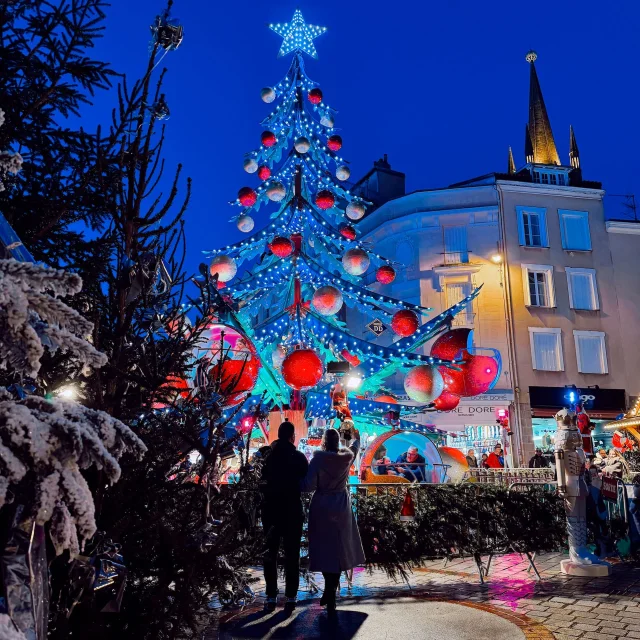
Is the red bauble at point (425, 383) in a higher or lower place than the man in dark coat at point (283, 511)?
higher

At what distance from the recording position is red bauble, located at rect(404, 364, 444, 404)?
9719mm

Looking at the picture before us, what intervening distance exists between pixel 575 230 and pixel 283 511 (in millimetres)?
26552

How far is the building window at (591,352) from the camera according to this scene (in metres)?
26.7

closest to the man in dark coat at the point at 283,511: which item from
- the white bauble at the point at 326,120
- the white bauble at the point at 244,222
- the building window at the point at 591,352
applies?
the white bauble at the point at 244,222

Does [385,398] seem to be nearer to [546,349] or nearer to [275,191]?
[275,191]

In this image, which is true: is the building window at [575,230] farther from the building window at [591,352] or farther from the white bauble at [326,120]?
the white bauble at [326,120]

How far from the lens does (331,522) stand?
595 cm

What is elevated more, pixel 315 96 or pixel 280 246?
pixel 315 96

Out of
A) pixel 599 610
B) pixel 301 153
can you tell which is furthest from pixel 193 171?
pixel 599 610

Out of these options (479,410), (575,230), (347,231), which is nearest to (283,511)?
(347,231)

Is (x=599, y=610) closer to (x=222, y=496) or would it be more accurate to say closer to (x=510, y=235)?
(x=222, y=496)

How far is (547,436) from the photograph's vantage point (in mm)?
25891

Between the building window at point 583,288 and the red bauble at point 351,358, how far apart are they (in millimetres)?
18300

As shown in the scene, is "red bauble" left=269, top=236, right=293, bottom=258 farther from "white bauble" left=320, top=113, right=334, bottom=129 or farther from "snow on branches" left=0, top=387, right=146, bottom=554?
"snow on branches" left=0, top=387, right=146, bottom=554
